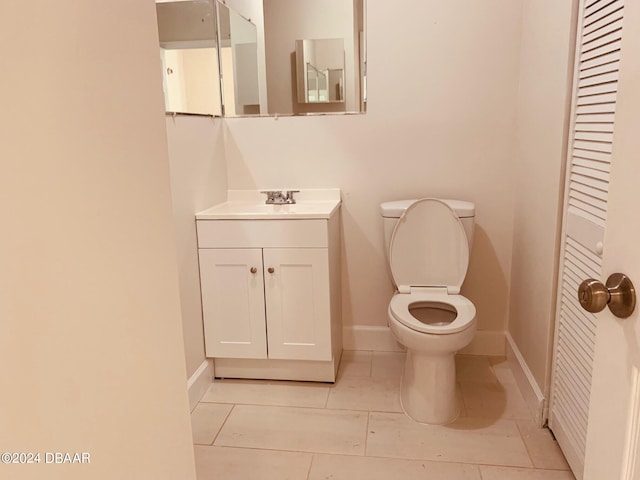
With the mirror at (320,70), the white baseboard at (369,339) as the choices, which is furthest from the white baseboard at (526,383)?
the mirror at (320,70)

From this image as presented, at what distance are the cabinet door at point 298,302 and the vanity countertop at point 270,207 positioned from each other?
6.4 inches

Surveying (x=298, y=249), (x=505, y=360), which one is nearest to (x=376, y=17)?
(x=298, y=249)

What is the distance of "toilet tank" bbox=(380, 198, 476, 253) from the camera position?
7.62 feet

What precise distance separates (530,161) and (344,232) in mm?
973

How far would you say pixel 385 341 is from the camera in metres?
2.71

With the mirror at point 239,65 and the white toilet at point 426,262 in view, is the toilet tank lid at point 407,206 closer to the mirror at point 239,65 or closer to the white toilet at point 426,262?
the white toilet at point 426,262

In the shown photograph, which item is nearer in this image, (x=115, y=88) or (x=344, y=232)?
(x=115, y=88)

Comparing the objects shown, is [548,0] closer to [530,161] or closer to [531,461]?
[530,161]

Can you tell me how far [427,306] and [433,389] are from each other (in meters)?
0.41

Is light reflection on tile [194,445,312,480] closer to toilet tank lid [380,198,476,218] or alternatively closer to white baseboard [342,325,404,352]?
white baseboard [342,325,404,352]

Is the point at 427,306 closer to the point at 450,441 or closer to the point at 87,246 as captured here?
the point at 450,441

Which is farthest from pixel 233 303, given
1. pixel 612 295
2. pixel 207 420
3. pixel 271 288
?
pixel 612 295

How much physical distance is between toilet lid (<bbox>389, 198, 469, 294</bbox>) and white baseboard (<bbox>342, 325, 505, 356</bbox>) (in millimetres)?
462

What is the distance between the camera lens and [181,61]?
216cm
